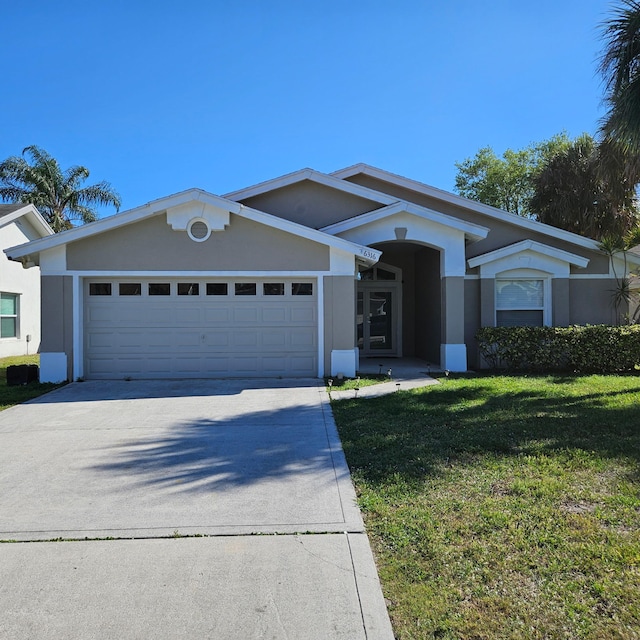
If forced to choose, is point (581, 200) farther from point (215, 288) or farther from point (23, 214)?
point (23, 214)

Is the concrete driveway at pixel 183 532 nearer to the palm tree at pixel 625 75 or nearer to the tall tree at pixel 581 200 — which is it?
the palm tree at pixel 625 75

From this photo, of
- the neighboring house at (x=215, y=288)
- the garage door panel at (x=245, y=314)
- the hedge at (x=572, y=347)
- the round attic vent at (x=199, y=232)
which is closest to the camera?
the neighboring house at (x=215, y=288)

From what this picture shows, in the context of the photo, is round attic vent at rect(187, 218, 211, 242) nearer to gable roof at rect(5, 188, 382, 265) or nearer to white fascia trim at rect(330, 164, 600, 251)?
gable roof at rect(5, 188, 382, 265)

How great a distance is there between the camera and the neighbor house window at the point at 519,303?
13406mm

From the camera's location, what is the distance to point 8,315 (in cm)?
1888

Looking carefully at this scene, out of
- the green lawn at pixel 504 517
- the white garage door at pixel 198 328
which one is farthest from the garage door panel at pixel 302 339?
the green lawn at pixel 504 517

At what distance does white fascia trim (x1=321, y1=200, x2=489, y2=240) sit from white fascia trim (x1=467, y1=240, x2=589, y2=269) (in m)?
0.63

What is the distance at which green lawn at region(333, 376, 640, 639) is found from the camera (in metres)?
2.90

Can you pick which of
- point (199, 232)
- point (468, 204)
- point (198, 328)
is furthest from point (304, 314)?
point (468, 204)

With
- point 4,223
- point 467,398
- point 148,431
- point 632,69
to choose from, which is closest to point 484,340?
point 467,398

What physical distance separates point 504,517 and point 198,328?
8.73 metres

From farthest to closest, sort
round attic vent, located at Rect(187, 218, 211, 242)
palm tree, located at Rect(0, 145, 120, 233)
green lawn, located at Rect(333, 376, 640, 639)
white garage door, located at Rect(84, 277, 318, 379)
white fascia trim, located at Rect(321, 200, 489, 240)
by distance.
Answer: palm tree, located at Rect(0, 145, 120, 233) → white fascia trim, located at Rect(321, 200, 489, 240) → white garage door, located at Rect(84, 277, 318, 379) → round attic vent, located at Rect(187, 218, 211, 242) → green lawn, located at Rect(333, 376, 640, 639)

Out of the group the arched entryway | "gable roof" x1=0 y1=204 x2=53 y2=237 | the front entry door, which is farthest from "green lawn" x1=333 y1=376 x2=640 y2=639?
"gable roof" x1=0 y1=204 x2=53 y2=237

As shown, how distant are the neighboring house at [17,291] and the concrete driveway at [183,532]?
Result: 12929 mm
